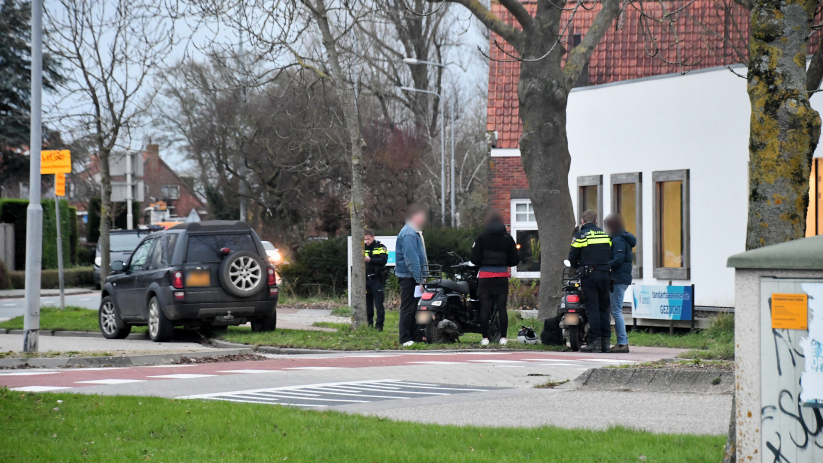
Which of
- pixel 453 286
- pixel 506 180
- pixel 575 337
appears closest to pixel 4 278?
pixel 506 180

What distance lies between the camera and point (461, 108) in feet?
175

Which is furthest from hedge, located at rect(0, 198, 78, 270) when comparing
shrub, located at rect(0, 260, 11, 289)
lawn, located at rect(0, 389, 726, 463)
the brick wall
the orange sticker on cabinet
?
the orange sticker on cabinet

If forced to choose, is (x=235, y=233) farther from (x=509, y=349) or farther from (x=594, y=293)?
(x=594, y=293)

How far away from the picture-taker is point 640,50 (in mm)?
26281

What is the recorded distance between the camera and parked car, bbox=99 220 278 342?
646 inches

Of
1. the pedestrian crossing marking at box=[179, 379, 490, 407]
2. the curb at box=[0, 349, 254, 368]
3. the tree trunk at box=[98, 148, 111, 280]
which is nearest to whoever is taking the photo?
the pedestrian crossing marking at box=[179, 379, 490, 407]

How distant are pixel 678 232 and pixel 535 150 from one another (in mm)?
4131

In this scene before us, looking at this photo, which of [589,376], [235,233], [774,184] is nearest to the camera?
[774,184]

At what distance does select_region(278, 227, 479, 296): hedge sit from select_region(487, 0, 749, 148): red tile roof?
3.29 metres

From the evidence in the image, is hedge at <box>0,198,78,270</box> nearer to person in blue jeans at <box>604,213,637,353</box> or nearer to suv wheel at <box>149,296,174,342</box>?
suv wheel at <box>149,296,174,342</box>

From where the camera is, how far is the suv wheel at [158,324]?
54.4 ft

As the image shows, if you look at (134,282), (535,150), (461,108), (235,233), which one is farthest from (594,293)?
(461,108)

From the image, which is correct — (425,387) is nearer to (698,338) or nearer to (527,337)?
(527,337)

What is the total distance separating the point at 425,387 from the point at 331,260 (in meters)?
16.8
